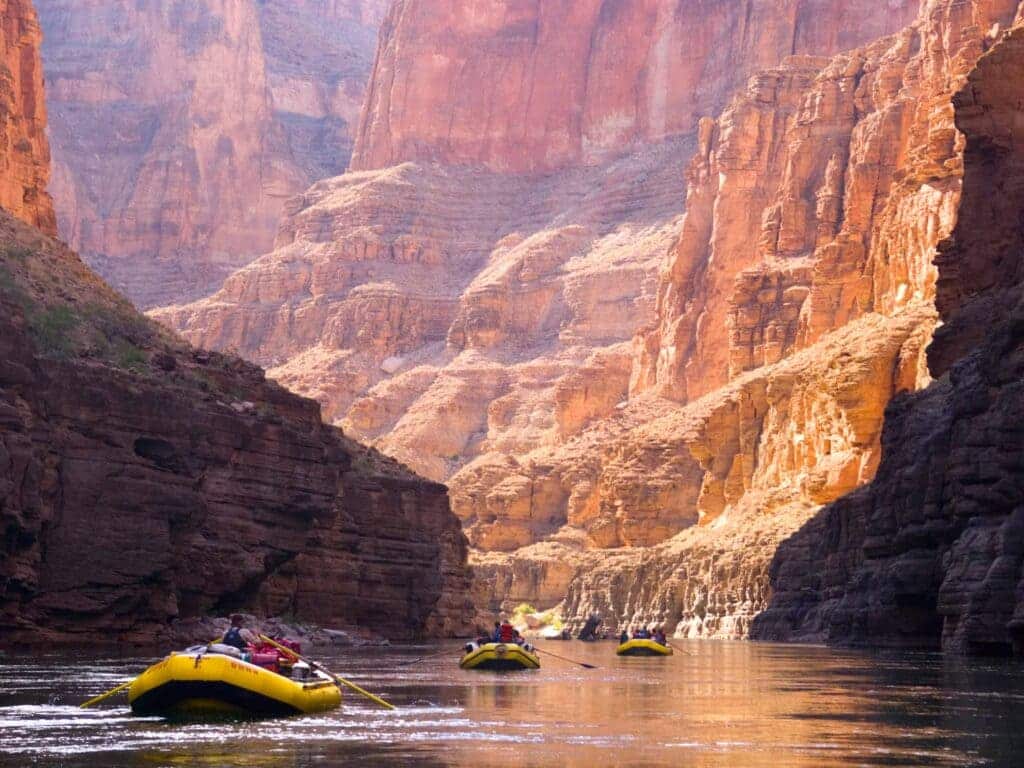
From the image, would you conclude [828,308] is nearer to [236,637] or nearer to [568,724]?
[236,637]

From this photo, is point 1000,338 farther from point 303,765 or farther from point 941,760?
point 303,765

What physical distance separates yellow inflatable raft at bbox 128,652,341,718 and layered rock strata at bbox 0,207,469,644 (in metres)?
31.3

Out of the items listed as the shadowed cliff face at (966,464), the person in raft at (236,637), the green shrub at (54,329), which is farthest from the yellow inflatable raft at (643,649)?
the person in raft at (236,637)

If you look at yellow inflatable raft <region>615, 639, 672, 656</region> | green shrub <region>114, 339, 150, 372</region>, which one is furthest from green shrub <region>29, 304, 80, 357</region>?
yellow inflatable raft <region>615, 639, 672, 656</region>

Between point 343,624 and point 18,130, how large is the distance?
101 feet

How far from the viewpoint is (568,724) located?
41.1 metres

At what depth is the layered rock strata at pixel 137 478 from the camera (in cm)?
7331

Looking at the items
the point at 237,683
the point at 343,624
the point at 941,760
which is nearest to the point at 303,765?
the point at 237,683

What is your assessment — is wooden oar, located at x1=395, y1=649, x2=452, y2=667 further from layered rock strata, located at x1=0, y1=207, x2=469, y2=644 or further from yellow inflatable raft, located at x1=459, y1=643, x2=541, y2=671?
layered rock strata, located at x1=0, y1=207, x2=469, y2=644

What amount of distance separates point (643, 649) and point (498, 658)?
23.4m

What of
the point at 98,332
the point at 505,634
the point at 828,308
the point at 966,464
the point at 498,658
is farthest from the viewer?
the point at 828,308

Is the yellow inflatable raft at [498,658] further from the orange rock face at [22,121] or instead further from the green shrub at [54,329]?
the orange rock face at [22,121]

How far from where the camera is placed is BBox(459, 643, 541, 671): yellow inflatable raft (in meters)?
66.6

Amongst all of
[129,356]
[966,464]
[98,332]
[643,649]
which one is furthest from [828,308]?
[966,464]
